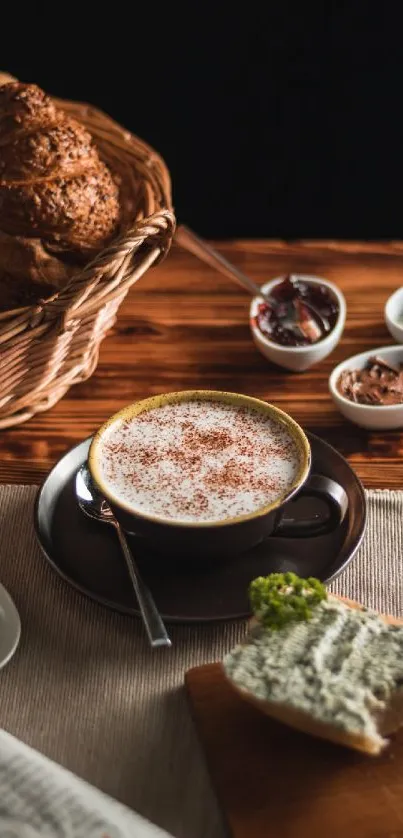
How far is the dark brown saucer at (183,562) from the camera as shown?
1.37 meters

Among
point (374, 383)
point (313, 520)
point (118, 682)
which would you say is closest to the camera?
point (118, 682)

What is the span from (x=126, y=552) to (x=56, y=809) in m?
0.41

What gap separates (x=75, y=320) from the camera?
1760mm

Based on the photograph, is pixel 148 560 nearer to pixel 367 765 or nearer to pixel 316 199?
pixel 367 765

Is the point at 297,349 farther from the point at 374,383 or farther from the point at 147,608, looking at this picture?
the point at 147,608

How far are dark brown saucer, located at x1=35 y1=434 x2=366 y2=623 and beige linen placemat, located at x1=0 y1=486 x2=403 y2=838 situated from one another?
62 millimetres

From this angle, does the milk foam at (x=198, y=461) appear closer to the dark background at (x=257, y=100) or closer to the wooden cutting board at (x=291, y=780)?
the wooden cutting board at (x=291, y=780)

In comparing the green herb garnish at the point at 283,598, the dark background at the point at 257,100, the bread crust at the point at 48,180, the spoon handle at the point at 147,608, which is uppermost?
the bread crust at the point at 48,180

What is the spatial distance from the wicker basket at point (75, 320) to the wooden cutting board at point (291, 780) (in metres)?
0.74

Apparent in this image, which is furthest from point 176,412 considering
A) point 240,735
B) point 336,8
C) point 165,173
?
point 336,8

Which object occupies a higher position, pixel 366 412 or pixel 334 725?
pixel 334 725

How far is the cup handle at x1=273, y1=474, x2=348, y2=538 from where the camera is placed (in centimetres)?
143

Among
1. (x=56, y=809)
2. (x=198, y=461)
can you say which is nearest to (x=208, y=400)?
(x=198, y=461)

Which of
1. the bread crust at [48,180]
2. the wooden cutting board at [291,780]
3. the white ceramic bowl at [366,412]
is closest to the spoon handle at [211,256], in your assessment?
the bread crust at [48,180]
